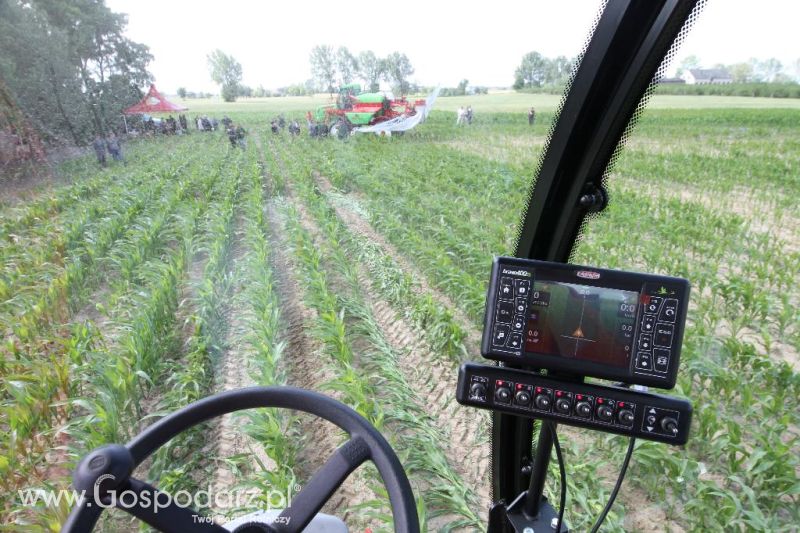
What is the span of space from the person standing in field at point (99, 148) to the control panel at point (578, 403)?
1961 millimetres

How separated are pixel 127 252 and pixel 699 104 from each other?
313 cm

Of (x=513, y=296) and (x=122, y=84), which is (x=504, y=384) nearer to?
(x=513, y=296)

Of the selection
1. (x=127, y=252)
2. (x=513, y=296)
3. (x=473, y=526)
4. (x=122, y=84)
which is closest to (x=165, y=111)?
(x=122, y=84)

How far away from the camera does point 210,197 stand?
440cm

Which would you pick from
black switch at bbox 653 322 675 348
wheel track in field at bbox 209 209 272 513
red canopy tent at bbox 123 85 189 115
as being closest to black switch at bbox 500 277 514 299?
black switch at bbox 653 322 675 348

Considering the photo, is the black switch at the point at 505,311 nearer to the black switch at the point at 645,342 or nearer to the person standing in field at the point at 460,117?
the black switch at the point at 645,342

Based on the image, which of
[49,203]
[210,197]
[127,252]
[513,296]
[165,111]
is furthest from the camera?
[210,197]

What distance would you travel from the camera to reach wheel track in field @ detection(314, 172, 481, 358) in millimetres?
3012

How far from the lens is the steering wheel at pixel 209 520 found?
2.27ft

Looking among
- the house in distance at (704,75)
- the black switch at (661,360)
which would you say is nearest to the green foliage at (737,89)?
the house in distance at (704,75)

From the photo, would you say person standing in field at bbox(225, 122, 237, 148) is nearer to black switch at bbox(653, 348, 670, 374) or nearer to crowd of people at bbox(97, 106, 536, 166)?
crowd of people at bbox(97, 106, 536, 166)

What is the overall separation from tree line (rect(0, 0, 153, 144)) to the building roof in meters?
1.81

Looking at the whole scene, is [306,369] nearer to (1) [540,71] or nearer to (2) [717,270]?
(1) [540,71]

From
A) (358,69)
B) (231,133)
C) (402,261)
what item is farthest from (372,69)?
(402,261)
